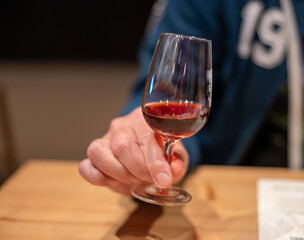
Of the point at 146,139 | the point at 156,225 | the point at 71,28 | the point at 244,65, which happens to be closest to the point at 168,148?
the point at 146,139

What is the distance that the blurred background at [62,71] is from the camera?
2.36 meters

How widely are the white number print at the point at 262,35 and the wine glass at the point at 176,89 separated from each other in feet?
1.93

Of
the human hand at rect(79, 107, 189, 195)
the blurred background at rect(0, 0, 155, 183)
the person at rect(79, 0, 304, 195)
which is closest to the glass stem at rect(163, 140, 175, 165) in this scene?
the human hand at rect(79, 107, 189, 195)

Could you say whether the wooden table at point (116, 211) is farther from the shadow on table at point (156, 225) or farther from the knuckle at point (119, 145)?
the knuckle at point (119, 145)

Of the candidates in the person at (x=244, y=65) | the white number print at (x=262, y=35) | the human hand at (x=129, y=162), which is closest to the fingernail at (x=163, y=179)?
the human hand at (x=129, y=162)

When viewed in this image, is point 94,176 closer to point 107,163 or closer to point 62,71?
point 107,163

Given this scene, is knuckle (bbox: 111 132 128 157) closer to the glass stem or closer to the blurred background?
the glass stem

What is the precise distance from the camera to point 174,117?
539mm

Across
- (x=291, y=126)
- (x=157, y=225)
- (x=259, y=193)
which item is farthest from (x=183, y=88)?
(x=291, y=126)

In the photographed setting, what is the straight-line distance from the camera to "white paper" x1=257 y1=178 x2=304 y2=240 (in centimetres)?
58

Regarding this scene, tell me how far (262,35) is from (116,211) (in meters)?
0.74

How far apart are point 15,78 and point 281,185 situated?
224 centimetres

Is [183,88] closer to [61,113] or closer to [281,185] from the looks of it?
[281,185]

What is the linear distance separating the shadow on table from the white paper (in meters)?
0.13
